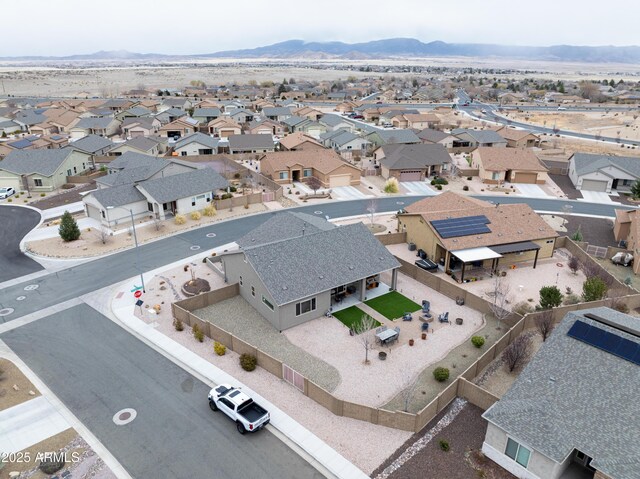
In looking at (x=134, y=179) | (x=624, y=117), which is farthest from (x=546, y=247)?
(x=624, y=117)

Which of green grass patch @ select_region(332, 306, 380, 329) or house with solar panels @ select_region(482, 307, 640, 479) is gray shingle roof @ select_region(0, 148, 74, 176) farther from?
house with solar panels @ select_region(482, 307, 640, 479)

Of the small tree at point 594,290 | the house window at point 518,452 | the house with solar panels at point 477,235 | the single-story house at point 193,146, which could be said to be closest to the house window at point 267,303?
the house window at point 518,452

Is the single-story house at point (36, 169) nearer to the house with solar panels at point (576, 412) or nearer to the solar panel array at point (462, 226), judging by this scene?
the solar panel array at point (462, 226)

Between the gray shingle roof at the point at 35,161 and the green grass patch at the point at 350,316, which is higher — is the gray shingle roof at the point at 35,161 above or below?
above

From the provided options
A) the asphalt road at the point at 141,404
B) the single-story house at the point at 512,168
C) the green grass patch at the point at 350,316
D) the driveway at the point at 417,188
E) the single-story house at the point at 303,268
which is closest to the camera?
the asphalt road at the point at 141,404


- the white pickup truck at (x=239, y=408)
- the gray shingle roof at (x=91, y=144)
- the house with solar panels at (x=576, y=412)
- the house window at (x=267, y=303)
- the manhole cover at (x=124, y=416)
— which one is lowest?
the manhole cover at (x=124, y=416)

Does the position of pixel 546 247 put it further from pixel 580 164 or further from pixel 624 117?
pixel 624 117

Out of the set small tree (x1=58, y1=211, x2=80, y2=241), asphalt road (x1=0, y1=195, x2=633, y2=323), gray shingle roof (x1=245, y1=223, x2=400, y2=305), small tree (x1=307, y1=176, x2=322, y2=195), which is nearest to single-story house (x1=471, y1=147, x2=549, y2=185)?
asphalt road (x1=0, y1=195, x2=633, y2=323)
